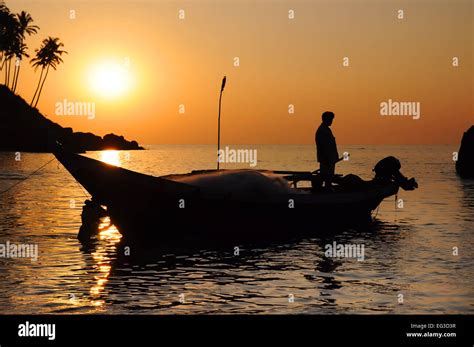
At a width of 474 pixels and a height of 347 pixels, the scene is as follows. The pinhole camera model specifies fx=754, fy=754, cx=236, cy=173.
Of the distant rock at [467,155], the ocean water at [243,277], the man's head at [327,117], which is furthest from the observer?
the distant rock at [467,155]

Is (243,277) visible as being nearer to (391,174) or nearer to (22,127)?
(391,174)

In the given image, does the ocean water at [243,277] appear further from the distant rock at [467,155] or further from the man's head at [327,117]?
the distant rock at [467,155]

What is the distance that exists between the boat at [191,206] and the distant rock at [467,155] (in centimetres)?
6619

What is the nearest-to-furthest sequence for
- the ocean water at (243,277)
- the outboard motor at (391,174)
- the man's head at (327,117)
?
the ocean water at (243,277) < the man's head at (327,117) < the outboard motor at (391,174)

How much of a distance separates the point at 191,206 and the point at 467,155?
73106mm

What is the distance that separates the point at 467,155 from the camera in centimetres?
8712

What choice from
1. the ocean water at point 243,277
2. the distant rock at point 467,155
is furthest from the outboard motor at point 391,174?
the distant rock at point 467,155

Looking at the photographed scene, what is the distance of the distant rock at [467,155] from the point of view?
8450 centimetres
